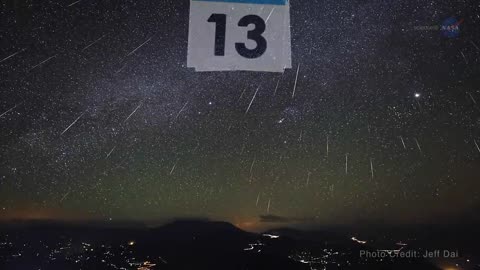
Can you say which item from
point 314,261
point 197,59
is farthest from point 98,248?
point 197,59

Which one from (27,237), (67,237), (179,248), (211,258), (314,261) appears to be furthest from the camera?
(67,237)

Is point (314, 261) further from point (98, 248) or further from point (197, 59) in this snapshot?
point (98, 248)

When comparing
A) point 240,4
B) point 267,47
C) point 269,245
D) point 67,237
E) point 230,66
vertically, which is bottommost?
point 67,237

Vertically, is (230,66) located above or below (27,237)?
above

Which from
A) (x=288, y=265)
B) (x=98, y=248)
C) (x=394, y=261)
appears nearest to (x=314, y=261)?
(x=288, y=265)

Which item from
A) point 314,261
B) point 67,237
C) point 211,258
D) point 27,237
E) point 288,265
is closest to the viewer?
point 288,265

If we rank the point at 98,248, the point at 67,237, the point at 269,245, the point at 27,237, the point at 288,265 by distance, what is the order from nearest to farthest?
the point at 288,265
the point at 269,245
the point at 98,248
the point at 27,237
the point at 67,237

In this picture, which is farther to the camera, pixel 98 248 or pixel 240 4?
pixel 98 248

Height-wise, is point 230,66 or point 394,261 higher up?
point 230,66

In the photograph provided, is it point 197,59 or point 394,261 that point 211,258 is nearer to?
point 394,261
